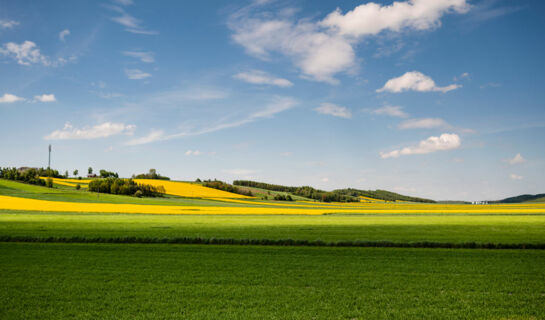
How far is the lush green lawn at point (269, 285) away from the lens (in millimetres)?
9492

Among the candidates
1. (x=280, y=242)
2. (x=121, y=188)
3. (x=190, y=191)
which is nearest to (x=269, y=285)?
(x=280, y=242)

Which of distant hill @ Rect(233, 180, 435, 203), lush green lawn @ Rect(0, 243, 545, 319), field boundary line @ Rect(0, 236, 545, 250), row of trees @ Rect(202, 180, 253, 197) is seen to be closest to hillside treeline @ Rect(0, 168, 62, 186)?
row of trees @ Rect(202, 180, 253, 197)

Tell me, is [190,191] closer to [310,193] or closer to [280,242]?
[310,193]

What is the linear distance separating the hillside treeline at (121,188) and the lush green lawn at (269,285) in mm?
69354

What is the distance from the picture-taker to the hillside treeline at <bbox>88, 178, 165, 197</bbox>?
275 ft

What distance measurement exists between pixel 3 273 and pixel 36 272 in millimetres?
1154

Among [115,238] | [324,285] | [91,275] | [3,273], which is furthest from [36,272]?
[324,285]

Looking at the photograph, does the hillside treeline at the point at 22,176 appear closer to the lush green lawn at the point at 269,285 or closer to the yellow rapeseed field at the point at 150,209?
the yellow rapeseed field at the point at 150,209

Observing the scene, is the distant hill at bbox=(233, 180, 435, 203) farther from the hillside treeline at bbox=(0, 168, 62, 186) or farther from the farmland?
the farmland

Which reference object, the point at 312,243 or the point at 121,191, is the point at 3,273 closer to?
the point at 312,243

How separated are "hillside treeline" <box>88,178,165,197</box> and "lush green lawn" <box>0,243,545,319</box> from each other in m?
69.4

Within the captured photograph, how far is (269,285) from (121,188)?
80.1 metres

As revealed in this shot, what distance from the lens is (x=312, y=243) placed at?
2141 cm

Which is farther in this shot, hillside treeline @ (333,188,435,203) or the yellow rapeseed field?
hillside treeline @ (333,188,435,203)
